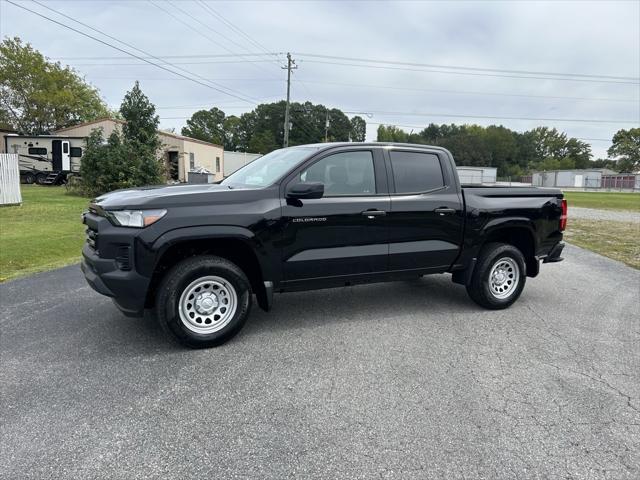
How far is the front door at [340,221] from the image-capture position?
177 inches

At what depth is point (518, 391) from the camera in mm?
3561

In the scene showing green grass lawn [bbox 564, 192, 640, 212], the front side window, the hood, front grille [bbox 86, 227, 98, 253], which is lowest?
green grass lawn [bbox 564, 192, 640, 212]

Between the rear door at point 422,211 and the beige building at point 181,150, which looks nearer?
the rear door at point 422,211

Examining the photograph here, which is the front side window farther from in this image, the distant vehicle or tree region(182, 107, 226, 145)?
tree region(182, 107, 226, 145)

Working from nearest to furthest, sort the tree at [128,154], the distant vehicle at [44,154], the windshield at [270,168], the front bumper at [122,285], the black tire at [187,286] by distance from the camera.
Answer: the front bumper at [122,285] → the black tire at [187,286] → the windshield at [270,168] → the tree at [128,154] → the distant vehicle at [44,154]

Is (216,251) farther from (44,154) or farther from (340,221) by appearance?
(44,154)

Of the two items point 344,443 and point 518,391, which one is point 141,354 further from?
point 518,391

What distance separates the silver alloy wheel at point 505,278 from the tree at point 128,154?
1686 centimetres

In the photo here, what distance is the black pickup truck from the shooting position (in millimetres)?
4000

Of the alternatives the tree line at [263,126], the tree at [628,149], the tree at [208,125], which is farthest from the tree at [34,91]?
the tree at [628,149]

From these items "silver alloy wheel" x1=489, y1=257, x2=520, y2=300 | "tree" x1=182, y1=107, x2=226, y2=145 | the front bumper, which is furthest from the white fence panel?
"tree" x1=182, y1=107, x2=226, y2=145

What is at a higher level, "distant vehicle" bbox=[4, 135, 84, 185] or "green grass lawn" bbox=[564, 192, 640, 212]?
"distant vehicle" bbox=[4, 135, 84, 185]

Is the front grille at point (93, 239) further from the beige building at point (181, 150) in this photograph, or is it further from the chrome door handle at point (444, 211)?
the beige building at point (181, 150)

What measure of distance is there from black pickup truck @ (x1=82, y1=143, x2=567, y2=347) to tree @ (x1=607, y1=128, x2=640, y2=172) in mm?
105646
